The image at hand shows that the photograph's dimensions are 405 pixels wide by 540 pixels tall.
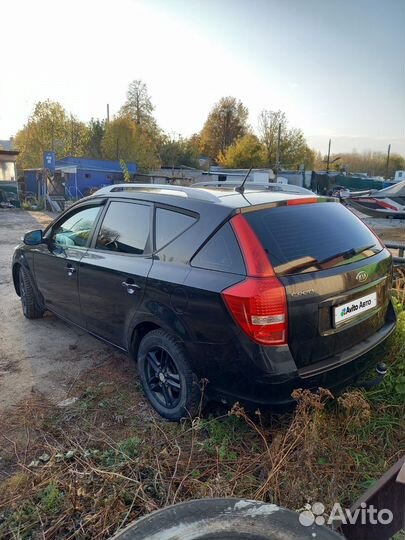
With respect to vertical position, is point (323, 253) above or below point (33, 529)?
above

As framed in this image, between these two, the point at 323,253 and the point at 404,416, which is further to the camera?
the point at 404,416

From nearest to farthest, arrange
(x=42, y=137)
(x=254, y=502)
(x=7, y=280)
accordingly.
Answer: (x=254, y=502)
(x=7, y=280)
(x=42, y=137)

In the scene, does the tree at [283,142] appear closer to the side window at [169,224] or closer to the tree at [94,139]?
the tree at [94,139]

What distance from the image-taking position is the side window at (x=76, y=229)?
3789 mm

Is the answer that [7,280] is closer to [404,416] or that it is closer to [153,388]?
[153,388]

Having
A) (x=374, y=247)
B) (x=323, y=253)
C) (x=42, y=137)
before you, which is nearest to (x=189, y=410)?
(x=323, y=253)

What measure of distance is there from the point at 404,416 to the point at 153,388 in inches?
72.7

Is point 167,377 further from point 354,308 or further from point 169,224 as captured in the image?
point 354,308

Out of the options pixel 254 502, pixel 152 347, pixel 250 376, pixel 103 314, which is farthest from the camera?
pixel 103 314

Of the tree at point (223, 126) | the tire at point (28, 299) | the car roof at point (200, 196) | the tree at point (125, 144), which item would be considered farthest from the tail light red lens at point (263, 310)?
the tree at point (223, 126)

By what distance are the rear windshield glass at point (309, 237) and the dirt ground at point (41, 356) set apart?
7.18 feet

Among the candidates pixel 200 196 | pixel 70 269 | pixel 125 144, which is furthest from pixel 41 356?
pixel 125 144

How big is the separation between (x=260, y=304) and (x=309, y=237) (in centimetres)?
69

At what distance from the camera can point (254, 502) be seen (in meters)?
1.74
